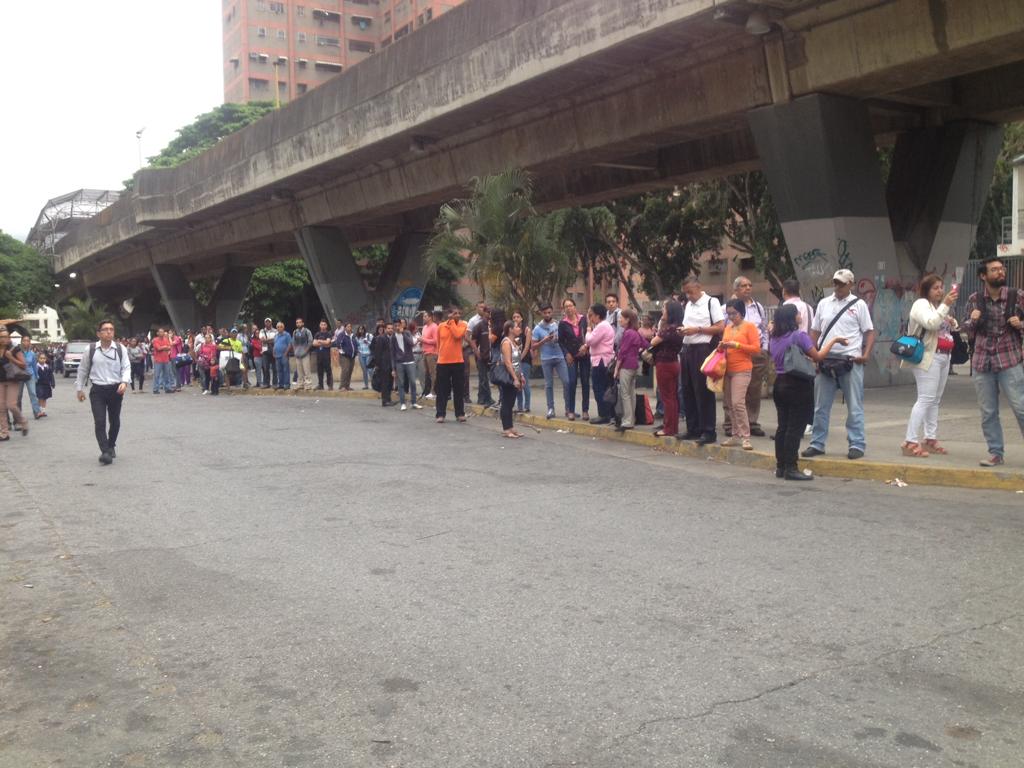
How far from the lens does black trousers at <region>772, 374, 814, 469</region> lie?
888 cm

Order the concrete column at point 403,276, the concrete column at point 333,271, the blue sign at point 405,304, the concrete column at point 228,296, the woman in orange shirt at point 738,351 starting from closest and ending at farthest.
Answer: the woman in orange shirt at point 738,351, the concrete column at point 333,271, the concrete column at point 403,276, the blue sign at point 405,304, the concrete column at point 228,296

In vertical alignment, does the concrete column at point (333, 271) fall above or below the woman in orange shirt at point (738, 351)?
above

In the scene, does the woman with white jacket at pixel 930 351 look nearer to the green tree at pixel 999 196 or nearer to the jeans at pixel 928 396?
the jeans at pixel 928 396

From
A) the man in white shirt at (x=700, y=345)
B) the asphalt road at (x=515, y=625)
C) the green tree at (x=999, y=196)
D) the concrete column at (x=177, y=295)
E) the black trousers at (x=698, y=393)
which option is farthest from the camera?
the concrete column at (x=177, y=295)

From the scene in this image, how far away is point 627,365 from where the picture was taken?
1216cm

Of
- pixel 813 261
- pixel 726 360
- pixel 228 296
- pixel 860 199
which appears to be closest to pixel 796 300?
pixel 726 360

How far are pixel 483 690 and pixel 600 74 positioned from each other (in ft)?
49.7

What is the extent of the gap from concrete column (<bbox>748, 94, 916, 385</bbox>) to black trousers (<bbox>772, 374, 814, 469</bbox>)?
7687 mm

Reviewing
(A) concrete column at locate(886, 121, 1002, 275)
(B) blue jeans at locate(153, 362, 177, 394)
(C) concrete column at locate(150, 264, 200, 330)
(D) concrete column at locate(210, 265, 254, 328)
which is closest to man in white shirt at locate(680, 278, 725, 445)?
(A) concrete column at locate(886, 121, 1002, 275)

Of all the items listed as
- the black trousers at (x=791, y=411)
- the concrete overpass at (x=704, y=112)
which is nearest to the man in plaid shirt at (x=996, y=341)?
the black trousers at (x=791, y=411)

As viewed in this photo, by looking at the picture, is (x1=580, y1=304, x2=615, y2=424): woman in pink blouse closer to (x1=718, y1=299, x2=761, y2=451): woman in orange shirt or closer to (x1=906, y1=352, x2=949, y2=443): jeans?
(x1=718, y1=299, x2=761, y2=451): woman in orange shirt

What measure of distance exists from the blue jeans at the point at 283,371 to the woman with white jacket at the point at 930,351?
58.7ft

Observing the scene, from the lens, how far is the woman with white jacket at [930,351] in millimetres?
8898

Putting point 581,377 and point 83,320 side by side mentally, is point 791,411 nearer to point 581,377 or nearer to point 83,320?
point 581,377
